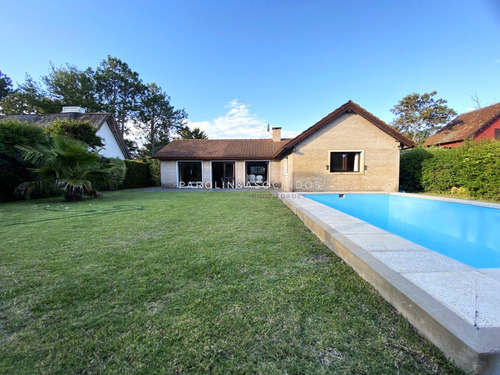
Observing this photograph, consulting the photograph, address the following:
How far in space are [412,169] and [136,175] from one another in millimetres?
20273

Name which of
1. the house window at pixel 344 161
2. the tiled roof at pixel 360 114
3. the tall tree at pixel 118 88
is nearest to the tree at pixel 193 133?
the tall tree at pixel 118 88

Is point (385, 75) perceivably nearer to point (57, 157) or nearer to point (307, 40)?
point (307, 40)

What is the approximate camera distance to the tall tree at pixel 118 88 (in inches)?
1238

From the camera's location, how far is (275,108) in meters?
22.1

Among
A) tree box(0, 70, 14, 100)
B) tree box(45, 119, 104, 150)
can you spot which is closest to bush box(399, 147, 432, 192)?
Answer: tree box(45, 119, 104, 150)

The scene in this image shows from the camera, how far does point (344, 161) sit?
14.0 metres

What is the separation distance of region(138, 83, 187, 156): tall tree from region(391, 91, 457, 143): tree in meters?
35.6

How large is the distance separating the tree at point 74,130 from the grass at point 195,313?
12.8 m

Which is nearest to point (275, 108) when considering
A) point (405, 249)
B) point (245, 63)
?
point (245, 63)

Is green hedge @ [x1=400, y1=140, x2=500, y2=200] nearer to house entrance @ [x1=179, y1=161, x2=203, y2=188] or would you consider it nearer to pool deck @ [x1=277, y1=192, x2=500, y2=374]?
pool deck @ [x1=277, y1=192, x2=500, y2=374]

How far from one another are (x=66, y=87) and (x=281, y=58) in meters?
30.4

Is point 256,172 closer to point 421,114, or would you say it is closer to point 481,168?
point 481,168

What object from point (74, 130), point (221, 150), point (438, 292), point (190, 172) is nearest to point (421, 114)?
point (221, 150)

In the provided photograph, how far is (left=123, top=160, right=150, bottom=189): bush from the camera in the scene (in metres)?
17.7
